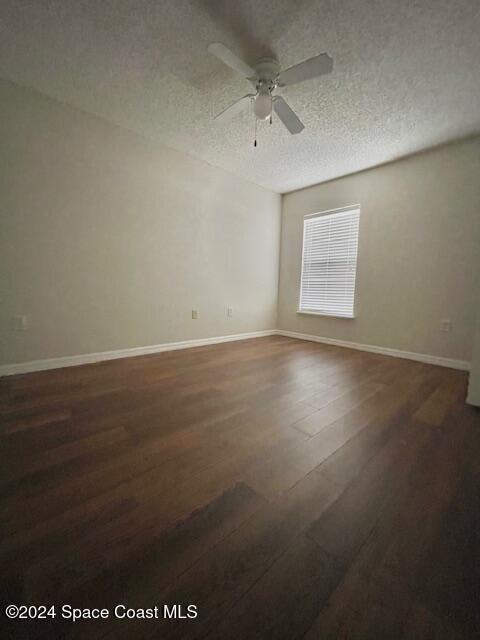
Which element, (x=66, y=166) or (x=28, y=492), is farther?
(x=66, y=166)

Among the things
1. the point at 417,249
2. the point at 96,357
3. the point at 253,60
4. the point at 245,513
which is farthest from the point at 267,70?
the point at 96,357

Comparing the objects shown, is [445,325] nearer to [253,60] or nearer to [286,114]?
[286,114]

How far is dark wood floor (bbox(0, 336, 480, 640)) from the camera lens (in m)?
0.60

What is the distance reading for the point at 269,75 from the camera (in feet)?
5.66

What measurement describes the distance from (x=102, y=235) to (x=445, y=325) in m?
3.87

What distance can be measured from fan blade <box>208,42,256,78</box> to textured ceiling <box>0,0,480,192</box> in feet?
0.58

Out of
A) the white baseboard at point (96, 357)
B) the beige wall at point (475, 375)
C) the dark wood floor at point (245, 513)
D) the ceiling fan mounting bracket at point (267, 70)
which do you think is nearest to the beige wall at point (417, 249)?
the beige wall at point (475, 375)

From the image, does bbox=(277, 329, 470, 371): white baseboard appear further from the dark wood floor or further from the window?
the dark wood floor

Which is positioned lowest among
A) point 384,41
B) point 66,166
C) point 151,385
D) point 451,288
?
point 151,385

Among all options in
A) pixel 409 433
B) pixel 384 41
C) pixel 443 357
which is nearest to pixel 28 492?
pixel 409 433

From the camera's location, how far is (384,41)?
156cm

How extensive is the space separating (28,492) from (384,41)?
3.08 m

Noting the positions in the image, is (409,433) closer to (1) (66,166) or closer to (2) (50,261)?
(2) (50,261)

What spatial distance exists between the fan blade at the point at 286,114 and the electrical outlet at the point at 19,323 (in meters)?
2.79
